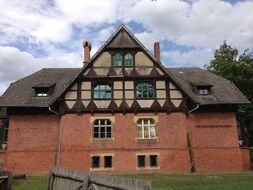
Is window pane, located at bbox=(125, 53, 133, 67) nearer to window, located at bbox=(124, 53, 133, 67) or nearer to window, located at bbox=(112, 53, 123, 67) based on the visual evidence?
window, located at bbox=(124, 53, 133, 67)

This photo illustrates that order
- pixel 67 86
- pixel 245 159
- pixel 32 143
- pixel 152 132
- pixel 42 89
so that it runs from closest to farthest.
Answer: pixel 67 86 → pixel 152 132 → pixel 32 143 → pixel 245 159 → pixel 42 89

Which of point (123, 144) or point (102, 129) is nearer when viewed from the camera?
point (123, 144)

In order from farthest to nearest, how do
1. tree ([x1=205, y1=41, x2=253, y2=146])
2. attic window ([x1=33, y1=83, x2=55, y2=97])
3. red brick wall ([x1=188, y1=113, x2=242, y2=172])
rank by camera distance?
tree ([x1=205, y1=41, x2=253, y2=146]), attic window ([x1=33, y1=83, x2=55, y2=97]), red brick wall ([x1=188, y1=113, x2=242, y2=172])

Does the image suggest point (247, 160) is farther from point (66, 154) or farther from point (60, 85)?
point (60, 85)

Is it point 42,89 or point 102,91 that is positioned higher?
point 42,89

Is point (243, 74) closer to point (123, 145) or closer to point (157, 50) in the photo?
point (157, 50)

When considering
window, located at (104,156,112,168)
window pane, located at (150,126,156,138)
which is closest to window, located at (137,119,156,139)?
window pane, located at (150,126,156,138)

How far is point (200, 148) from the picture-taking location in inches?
1114

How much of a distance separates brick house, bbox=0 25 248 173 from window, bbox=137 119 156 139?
79 millimetres

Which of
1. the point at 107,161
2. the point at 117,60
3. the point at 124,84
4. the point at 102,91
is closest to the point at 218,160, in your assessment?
the point at 107,161

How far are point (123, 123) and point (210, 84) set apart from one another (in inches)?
333

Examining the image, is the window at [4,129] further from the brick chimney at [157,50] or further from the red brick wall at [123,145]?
the brick chimney at [157,50]

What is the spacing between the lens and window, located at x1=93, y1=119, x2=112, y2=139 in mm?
27953

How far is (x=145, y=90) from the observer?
2850 centimetres
